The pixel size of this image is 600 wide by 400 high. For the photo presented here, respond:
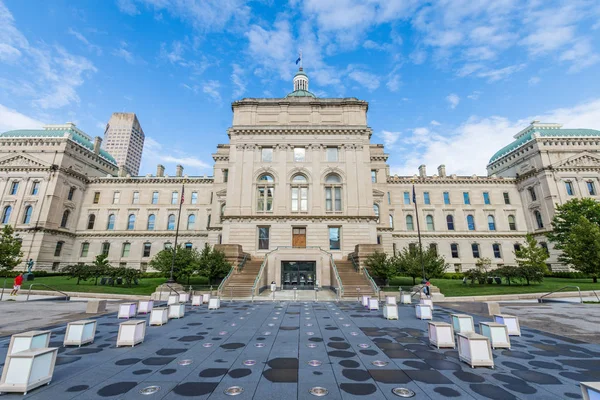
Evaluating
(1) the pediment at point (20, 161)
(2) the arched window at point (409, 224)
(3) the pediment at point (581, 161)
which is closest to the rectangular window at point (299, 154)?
(2) the arched window at point (409, 224)

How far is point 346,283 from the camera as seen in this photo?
25.2m

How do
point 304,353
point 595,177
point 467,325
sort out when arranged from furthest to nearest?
1. point 595,177
2. point 467,325
3. point 304,353

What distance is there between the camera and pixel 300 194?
35.9 meters

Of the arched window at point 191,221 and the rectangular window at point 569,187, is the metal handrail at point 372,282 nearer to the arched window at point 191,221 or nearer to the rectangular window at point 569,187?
the arched window at point 191,221

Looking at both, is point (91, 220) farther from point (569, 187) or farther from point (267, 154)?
point (569, 187)

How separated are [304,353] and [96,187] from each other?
60.6m

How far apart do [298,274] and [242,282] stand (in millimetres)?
7855

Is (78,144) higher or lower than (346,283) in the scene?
higher

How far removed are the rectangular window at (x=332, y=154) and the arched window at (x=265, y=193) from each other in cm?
865

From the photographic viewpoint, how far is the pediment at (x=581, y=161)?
1807 inches

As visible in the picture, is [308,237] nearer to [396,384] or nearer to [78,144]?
[396,384]

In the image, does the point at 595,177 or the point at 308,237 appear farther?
the point at 595,177

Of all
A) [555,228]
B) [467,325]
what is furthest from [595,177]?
[467,325]

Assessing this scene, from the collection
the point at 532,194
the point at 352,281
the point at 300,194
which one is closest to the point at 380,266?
the point at 352,281
